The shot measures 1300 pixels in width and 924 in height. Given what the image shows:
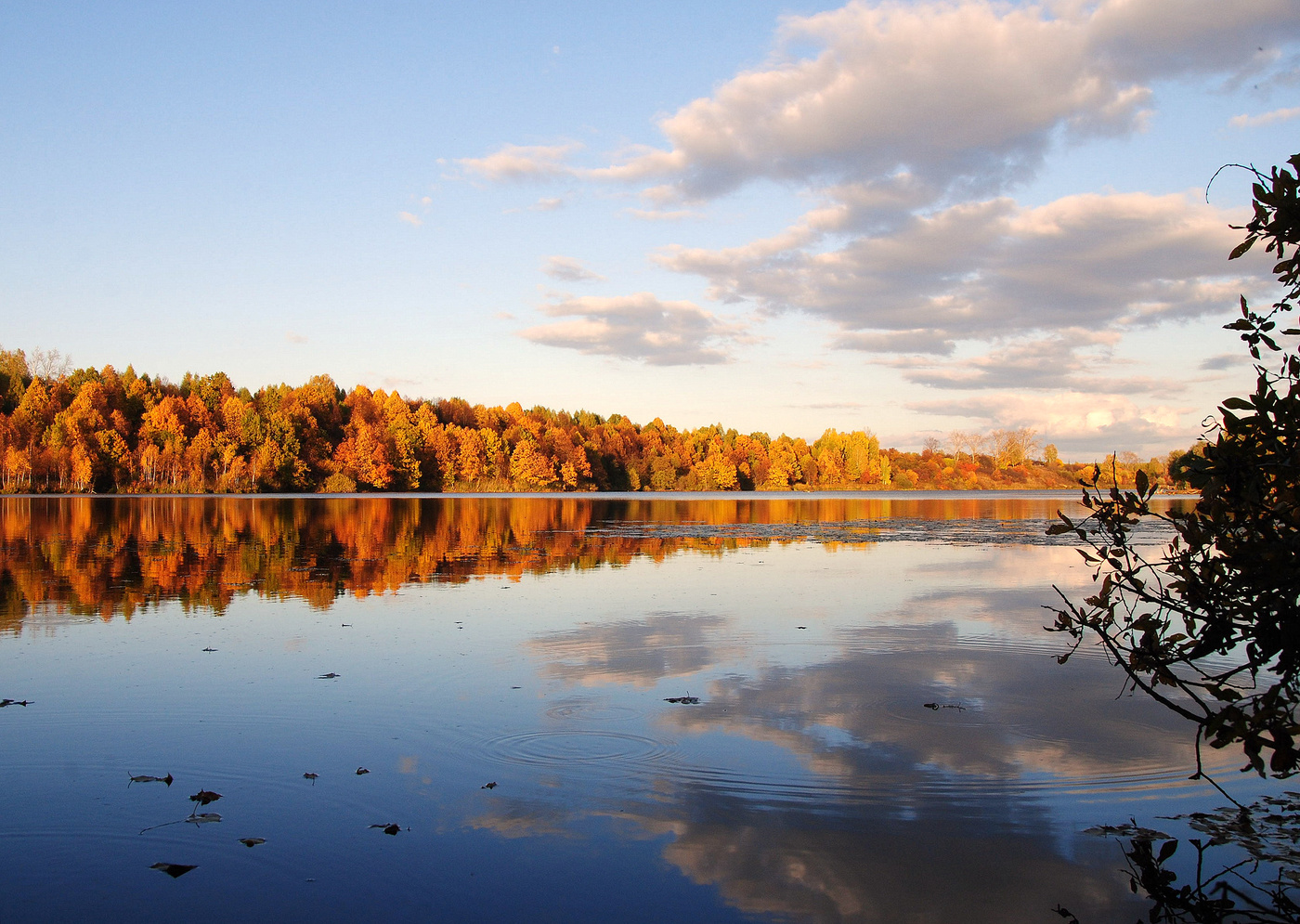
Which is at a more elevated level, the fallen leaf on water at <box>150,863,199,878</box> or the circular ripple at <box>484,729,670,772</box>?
the circular ripple at <box>484,729,670,772</box>

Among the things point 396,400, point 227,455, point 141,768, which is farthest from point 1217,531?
point 396,400

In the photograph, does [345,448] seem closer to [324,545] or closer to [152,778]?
[324,545]

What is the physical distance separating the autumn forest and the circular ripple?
3368 inches

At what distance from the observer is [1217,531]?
5.09 metres

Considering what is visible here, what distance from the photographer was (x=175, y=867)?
18.4 feet

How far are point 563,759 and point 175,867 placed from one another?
3.17 meters

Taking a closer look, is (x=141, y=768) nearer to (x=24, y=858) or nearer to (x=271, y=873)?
(x=24, y=858)

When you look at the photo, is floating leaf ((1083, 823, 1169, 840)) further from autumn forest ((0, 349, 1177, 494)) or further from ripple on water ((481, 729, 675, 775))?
autumn forest ((0, 349, 1177, 494))

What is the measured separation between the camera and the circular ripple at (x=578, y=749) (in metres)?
7.70

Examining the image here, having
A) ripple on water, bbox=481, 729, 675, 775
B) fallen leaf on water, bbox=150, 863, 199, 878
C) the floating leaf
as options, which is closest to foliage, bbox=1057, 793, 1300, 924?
the floating leaf

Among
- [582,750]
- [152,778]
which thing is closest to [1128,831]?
[582,750]

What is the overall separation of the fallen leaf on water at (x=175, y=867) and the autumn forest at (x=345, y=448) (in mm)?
89266

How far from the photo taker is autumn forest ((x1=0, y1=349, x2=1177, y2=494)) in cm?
9094

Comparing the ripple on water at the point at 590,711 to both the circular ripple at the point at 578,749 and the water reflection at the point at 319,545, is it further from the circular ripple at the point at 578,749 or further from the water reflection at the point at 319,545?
the water reflection at the point at 319,545
